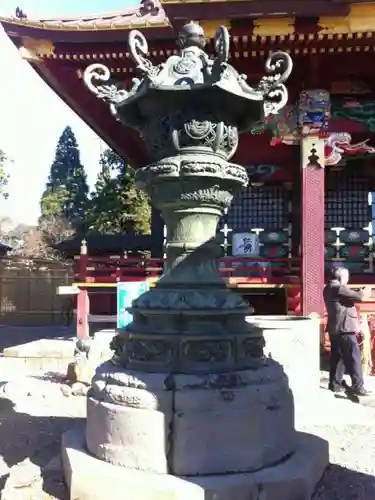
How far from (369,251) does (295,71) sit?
15.4 ft

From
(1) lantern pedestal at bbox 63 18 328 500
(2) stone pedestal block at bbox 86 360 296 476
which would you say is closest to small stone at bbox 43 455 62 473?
(1) lantern pedestal at bbox 63 18 328 500

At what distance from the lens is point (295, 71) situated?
887cm

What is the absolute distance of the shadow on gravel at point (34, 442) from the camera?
3.06 metres

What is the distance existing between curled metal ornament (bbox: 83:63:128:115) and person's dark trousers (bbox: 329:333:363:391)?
354cm

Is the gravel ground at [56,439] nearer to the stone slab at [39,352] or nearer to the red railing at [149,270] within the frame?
the stone slab at [39,352]

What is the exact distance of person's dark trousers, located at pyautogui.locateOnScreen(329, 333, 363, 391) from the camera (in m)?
5.56

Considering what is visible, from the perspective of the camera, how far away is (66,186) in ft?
127

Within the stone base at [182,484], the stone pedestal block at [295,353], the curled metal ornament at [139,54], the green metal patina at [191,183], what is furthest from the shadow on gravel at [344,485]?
the curled metal ornament at [139,54]

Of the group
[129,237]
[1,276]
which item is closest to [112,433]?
[129,237]

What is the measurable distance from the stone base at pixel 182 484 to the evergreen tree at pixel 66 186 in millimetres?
27362

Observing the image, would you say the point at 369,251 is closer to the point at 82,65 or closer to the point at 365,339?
the point at 365,339

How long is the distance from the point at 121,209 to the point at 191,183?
783 inches

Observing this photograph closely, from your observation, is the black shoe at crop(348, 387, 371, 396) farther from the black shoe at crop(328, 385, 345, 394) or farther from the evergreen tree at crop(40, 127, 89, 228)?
the evergreen tree at crop(40, 127, 89, 228)

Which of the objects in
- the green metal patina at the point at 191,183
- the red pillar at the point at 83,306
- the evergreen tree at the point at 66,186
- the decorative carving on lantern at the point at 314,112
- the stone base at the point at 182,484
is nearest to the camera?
the stone base at the point at 182,484
